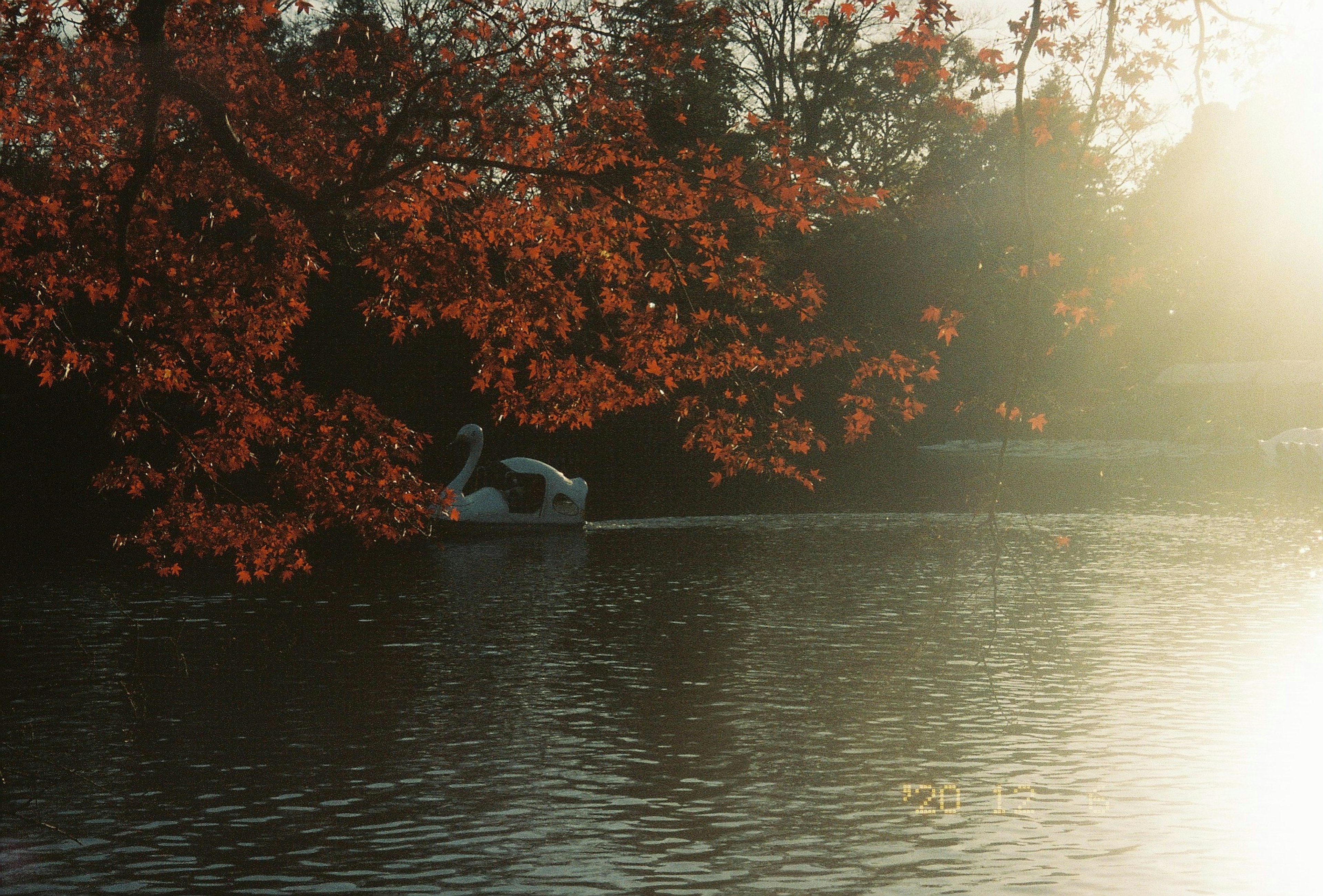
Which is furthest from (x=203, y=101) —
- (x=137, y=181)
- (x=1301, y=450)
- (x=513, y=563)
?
(x=1301, y=450)

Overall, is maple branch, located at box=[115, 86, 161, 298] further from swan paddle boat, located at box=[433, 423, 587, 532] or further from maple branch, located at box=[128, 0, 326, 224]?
swan paddle boat, located at box=[433, 423, 587, 532]

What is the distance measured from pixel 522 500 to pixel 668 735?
63.3 ft

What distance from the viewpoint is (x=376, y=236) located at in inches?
582

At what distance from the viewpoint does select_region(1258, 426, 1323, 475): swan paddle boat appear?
4488 cm

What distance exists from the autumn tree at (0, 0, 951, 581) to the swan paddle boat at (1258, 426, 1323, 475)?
3192 cm

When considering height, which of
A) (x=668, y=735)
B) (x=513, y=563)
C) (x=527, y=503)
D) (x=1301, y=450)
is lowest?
(x=668, y=735)

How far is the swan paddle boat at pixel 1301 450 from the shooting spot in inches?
1767

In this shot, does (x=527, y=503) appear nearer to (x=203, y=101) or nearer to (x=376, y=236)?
(x=376, y=236)

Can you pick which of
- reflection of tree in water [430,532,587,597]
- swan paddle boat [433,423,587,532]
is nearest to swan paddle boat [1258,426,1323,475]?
swan paddle boat [433,423,587,532]

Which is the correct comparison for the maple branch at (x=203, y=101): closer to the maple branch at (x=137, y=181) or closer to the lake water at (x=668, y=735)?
the maple branch at (x=137, y=181)

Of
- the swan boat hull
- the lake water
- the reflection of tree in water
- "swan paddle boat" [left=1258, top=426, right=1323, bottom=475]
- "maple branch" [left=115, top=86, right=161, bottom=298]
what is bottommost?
the lake water

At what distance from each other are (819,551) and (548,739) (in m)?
15.6

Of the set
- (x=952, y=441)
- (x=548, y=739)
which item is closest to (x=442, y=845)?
(x=548, y=739)

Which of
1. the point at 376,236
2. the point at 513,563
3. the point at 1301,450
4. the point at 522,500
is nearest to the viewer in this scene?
the point at 376,236
